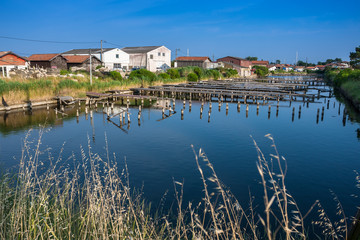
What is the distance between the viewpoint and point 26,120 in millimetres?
21812

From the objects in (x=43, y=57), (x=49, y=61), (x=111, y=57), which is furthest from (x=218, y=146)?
(x=111, y=57)

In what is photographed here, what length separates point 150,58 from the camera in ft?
223

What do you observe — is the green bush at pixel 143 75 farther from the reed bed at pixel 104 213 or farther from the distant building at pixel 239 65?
the distant building at pixel 239 65

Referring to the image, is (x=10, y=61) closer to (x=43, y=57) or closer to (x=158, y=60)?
(x=43, y=57)

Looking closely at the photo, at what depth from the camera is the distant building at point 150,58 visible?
6738 cm

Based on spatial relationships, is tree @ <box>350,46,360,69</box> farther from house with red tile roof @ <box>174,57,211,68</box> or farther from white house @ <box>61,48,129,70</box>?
white house @ <box>61,48,129,70</box>

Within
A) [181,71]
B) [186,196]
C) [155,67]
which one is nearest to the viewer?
[186,196]

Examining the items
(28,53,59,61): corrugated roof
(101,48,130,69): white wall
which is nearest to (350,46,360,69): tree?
(101,48,130,69): white wall

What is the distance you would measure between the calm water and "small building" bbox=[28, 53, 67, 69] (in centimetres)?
3014

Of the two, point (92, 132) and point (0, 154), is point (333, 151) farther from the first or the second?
point (0, 154)

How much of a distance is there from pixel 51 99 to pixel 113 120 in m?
10.3

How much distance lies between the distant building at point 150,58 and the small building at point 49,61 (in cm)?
1755

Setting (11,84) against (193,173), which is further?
(11,84)

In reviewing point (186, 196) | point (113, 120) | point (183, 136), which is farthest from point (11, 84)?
point (186, 196)
